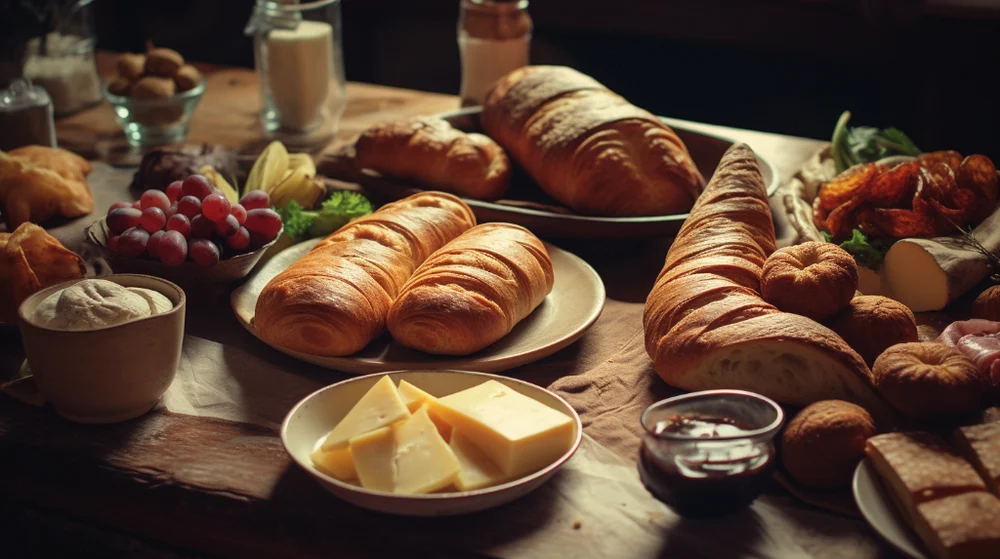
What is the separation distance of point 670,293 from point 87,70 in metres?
2.08

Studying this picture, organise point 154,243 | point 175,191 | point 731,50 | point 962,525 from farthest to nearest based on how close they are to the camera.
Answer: point 731,50 < point 175,191 < point 154,243 < point 962,525

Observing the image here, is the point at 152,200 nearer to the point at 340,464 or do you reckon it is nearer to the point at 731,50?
the point at 340,464

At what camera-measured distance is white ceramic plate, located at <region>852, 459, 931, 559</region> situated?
0.98 metres

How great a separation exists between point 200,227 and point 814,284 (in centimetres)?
97

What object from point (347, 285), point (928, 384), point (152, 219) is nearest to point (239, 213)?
point (152, 219)

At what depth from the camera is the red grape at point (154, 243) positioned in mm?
1530

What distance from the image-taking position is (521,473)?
1.11 meters

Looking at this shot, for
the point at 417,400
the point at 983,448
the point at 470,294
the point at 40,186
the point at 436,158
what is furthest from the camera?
the point at 436,158

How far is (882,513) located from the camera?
1.03 metres

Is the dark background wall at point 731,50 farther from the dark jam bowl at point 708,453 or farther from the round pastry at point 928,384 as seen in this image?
the dark jam bowl at point 708,453

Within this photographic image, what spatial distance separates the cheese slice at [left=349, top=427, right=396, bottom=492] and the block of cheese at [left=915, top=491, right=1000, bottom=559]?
57cm

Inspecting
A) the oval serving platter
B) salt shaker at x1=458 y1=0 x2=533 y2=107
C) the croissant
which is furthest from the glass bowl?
salt shaker at x1=458 y1=0 x2=533 y2=107

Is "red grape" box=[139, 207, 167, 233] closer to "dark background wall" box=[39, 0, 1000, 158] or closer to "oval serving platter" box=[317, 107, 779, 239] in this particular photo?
"oval serving platter" box=[317, 107, 779, 239]

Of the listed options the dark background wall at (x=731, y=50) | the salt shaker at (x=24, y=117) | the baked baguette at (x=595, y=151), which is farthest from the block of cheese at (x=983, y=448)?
the dark background wall at (x=731, y=50)
